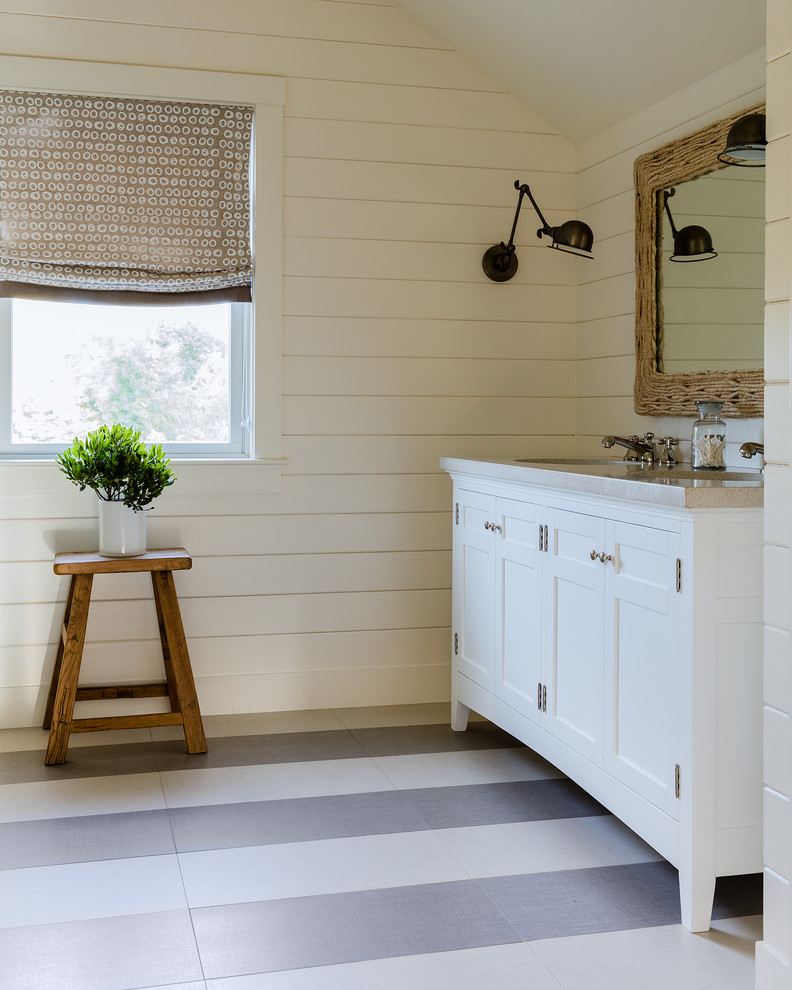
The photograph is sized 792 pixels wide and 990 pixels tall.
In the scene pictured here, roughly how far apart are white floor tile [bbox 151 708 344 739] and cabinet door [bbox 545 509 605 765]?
3.38 ft

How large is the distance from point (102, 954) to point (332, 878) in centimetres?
54

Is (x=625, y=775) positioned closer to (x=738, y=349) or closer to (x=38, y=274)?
(x=738, y=349)

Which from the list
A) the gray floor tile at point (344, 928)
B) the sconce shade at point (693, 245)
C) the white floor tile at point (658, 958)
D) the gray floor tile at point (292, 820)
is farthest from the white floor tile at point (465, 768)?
the sconce shade at point (693, 245)

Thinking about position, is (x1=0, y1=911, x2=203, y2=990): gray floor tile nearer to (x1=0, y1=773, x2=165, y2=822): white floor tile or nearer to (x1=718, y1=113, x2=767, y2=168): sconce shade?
(x1=0, y1=773, x2=165, y2=822): white floor tile

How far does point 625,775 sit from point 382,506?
1.60m

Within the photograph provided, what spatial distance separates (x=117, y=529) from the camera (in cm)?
315

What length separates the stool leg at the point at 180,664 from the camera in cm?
315

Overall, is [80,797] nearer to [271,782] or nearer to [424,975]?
[271,782]

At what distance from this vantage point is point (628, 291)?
3414 mm

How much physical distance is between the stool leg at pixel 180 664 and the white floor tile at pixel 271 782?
0.58 ft

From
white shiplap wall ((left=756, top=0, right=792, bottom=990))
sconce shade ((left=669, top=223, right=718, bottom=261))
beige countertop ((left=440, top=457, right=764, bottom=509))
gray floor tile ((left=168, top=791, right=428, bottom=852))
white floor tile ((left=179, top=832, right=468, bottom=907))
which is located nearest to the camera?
white shiplap wall ((left=756, top=0, right=792, bottom=990))

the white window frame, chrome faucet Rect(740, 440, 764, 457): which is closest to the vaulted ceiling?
the white window frame

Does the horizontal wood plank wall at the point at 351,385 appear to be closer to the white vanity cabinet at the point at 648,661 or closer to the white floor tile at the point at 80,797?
the white floor tile at the point at 80,797

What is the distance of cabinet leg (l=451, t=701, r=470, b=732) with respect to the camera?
11.2ft
